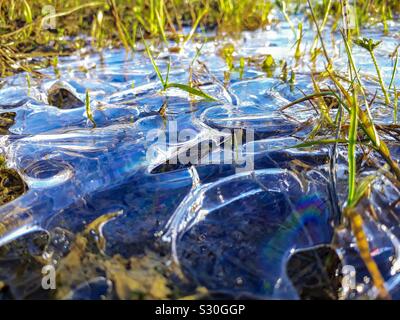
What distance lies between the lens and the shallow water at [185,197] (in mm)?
971

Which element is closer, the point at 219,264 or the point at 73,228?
the point at 219,264

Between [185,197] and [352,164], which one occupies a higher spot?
[352,164]

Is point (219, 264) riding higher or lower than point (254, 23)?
lower

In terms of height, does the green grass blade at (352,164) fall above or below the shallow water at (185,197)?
above

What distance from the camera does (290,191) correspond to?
3.89ft

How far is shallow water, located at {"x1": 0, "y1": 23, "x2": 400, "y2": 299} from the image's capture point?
3.18ft

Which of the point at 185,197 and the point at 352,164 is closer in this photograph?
the point at 352,164

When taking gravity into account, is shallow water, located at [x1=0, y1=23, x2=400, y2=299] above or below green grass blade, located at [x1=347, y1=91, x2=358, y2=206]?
below

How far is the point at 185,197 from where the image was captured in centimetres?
118
